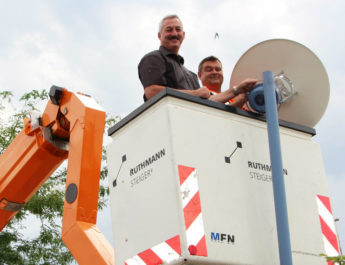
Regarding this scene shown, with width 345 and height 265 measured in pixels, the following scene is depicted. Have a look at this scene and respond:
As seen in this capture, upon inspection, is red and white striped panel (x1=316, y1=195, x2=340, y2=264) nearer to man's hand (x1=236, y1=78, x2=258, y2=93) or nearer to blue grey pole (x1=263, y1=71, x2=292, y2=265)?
blue grey pole (x1=263, y1=71, x2=292, y2=265)

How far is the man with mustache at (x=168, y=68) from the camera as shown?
4113mm

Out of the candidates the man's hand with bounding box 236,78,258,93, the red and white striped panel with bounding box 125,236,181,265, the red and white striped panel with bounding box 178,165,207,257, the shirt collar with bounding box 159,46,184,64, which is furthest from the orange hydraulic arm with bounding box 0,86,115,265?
the man's hand with bounding box 236,78,258,93

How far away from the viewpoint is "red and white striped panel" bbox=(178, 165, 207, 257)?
3.07 meters

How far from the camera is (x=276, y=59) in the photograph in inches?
167

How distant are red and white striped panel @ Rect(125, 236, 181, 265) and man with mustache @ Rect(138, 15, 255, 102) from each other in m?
1.05

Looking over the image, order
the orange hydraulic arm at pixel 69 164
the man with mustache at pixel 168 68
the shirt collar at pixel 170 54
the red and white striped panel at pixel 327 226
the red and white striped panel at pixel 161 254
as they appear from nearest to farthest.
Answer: the red and white striped panel at pixel 161 254 < the red and white striped panel at pixel 327 226 < the man with mustache at pixel 168 68 < the shirt collar at pixel 170 54 < the orange hydraulic arm at pixel 69 164

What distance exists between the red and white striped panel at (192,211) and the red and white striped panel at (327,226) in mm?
1132

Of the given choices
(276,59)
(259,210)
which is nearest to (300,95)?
(276,59)

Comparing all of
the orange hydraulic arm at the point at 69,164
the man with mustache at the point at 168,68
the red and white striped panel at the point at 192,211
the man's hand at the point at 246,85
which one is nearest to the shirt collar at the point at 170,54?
the man with mustache at the point at 168,68

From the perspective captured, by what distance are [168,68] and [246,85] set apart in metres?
0.70

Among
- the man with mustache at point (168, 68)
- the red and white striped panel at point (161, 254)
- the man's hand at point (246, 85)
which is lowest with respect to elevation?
the red and white striped panel at point (161, 254)

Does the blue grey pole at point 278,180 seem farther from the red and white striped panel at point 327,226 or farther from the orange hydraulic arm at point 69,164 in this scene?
the orange hydraulic arm at point 69,164

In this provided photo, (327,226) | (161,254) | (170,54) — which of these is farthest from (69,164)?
(327,226)

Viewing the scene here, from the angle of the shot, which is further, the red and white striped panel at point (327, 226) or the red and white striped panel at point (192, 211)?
the red and white striped panel at point (327, 226)
